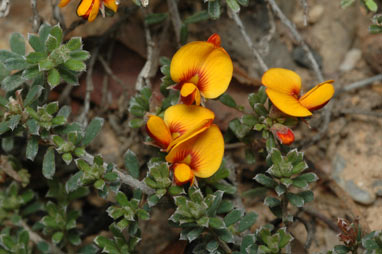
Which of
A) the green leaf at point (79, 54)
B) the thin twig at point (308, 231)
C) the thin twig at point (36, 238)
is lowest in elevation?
the thin twig at point (308, 231)

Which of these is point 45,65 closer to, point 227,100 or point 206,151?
point 206,151

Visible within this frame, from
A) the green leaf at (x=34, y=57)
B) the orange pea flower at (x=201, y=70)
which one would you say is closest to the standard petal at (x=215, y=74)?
the orange pea flower at (x=201, y=70)

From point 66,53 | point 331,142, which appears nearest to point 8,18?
point 66,53

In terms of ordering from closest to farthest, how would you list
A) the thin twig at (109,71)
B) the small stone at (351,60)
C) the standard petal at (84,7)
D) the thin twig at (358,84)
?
the standard petal at (84,7) → the thin twig at (358,84) → the thin twig at (109,71) → the small stone at (351,60)

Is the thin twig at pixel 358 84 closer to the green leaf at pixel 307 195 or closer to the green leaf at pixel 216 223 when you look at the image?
the green leaf at pixel 307 195

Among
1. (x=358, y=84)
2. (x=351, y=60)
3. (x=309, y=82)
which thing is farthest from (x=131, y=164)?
(x=351, y=60)

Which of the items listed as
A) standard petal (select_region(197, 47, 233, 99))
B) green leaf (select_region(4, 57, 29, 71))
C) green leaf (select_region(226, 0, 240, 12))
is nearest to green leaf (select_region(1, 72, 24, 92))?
green leaf (select_region(4, 57, 29, 71))

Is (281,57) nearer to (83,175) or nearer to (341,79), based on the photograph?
(341,79)
